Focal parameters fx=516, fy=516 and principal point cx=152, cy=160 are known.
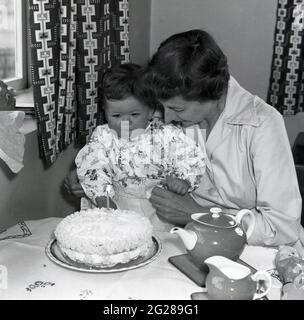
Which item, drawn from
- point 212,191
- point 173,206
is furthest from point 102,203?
point 212,191

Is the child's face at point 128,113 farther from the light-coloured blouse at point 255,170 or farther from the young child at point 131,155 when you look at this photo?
the light-coloured blouse at point 255,170

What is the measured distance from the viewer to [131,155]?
190 centimetres

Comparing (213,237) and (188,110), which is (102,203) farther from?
(213,237)

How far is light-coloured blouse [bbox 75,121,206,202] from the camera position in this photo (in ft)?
6.10

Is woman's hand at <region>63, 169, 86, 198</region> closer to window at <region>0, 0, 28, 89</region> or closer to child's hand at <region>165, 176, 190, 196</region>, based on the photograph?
child's hand at <region>165, 176, 190, 196</region>

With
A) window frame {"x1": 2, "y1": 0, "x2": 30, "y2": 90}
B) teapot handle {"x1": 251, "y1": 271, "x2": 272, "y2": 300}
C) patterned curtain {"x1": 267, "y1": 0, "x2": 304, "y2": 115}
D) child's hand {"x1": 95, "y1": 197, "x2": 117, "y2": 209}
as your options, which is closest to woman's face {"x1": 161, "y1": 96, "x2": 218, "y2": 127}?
child's hand {"x1": 95, "y1": 197, "x2": 117, "y2": 209}

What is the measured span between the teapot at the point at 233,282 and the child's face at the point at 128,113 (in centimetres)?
85

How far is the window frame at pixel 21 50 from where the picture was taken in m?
2.28

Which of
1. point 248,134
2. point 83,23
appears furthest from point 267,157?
point 83,23

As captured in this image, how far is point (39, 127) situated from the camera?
6.32 feet

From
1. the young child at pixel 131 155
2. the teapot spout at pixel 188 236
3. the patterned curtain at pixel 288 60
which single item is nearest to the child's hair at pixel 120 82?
the young child at pixel 131 155

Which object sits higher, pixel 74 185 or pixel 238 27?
pixel 238 27

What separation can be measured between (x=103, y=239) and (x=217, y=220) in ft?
0.91

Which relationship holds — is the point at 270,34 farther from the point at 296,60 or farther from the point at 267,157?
the point at 267,157
